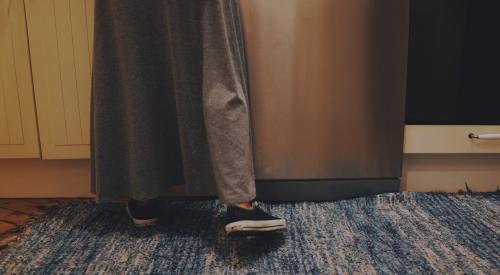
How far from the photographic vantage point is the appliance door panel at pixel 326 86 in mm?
898

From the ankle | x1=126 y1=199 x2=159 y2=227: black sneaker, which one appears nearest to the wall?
x1=126 y1=199 x2=159 y2=227: black sneaker

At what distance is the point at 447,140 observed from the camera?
0.98 m

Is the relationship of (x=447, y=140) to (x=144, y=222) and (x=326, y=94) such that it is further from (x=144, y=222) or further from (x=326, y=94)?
(x=144, y=222)

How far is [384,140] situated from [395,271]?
403 millimetres

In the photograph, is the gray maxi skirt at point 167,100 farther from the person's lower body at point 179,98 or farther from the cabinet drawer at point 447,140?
the cabinet drawer at point 447,140

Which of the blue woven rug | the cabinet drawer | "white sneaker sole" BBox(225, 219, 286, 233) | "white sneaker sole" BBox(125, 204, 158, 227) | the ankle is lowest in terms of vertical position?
the blue woven rug

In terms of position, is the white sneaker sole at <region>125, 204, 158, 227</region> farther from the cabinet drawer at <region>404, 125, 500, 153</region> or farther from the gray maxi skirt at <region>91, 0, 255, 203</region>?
the cabinet drawer at <region>404, 125, 500, 153</region>

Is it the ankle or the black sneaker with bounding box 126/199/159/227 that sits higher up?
the ankle

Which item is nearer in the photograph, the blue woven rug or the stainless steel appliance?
the blue woven rug

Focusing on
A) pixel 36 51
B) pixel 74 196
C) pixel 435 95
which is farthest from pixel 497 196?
pixel 36 51

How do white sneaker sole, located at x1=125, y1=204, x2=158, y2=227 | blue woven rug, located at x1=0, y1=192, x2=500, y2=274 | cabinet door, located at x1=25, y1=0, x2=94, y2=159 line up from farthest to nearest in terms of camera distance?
cabinet door, located at x1=25, y1=0, x2=94, y2=159, white sneaker sole, located at x1=125, y1=204, x2=158, y2=227, blue woven rug, located at x1=0, y1=192, x2=500, y2=274

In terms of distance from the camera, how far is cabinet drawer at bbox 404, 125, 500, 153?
3.22ft

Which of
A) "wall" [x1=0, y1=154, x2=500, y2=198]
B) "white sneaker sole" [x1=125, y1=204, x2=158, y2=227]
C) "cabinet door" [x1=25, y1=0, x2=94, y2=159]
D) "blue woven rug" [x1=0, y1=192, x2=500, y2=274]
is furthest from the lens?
"wall" [x1=0, y1=154, x2=500, y2=198]

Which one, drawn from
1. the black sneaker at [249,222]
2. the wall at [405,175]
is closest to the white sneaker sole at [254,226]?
the black sneaker at [249,222]
